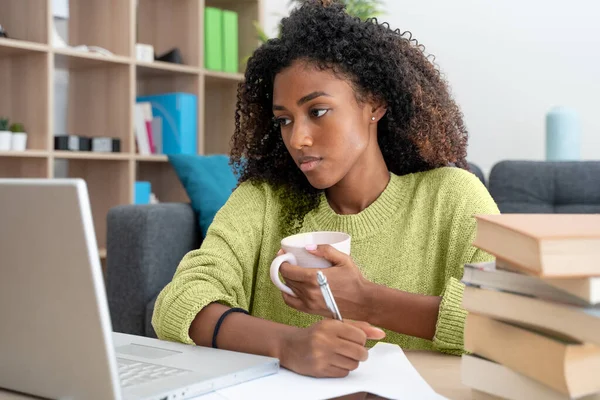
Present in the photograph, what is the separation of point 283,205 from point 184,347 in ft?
1.61

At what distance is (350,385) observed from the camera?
770mm

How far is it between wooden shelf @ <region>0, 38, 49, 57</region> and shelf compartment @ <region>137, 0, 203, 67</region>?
779mm

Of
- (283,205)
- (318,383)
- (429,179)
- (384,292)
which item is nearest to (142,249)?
(283,205)

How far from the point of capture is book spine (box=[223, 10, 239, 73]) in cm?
368

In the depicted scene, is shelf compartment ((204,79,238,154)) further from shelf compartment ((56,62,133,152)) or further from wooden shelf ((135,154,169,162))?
shelf compartment ((56,62,133,152))

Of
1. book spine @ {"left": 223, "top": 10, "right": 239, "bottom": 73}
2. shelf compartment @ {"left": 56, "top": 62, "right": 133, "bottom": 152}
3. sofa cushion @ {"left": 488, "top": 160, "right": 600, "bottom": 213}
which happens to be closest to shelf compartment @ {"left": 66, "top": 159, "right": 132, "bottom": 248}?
shelf compartment @ {"left": 56, "top": 62, "right": 133, "bottom": 152}

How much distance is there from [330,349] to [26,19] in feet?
8.64

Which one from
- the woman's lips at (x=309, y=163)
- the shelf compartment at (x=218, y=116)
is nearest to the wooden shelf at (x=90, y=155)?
the shelf compartment at (x=218, y=116)

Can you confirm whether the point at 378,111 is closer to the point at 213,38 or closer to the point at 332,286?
the point at 332,286

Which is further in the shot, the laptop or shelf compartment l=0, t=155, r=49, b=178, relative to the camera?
shelf compartment l=0, t=155, r=49, b=178

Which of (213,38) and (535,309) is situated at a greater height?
(213,38)

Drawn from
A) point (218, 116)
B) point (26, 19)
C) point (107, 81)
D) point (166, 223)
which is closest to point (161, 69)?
point (107, 81)

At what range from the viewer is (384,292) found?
1.05 metres

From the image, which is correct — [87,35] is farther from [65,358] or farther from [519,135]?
[65,358]
